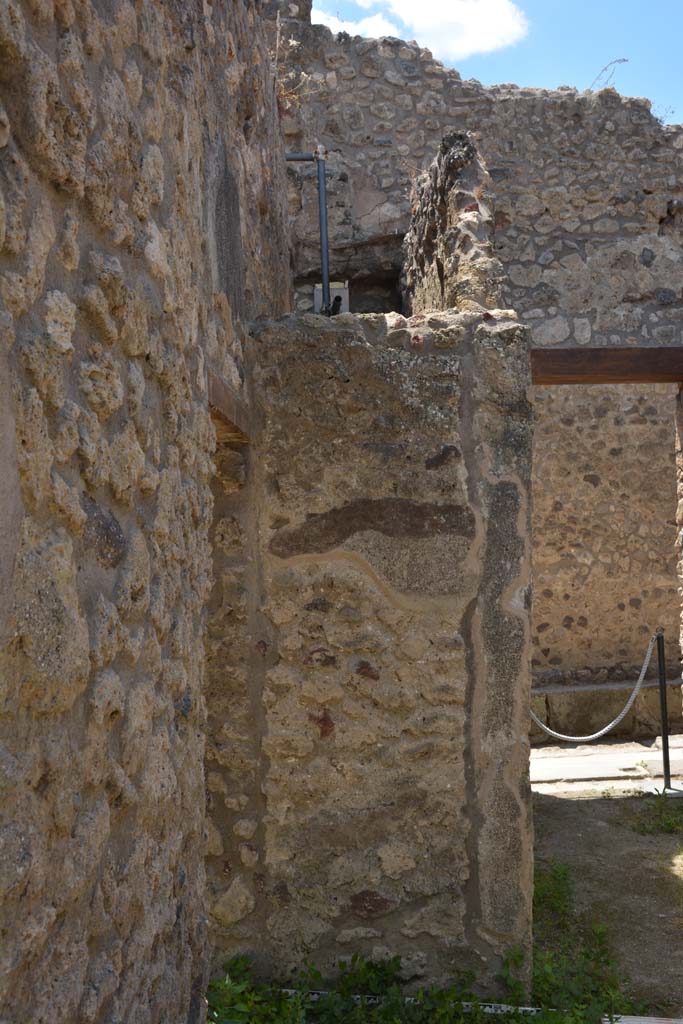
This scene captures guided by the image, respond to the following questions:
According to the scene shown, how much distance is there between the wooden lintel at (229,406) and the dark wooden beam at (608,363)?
184cm

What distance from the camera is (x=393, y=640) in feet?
10.6

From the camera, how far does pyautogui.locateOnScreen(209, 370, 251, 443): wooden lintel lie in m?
2.55

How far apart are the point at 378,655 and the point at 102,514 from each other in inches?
75.3

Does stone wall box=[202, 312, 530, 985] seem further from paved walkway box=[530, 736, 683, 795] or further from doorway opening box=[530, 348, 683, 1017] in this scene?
doorway opening box=[530, 348, 683, 1017]

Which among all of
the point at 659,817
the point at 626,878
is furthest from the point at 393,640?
the point at 659,817

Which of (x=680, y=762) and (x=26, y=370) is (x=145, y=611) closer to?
(x=26, y=370)

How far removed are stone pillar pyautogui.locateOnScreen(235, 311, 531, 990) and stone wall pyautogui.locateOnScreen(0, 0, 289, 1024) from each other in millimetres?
1023

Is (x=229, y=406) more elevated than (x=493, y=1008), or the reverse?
(x=229, y=406)

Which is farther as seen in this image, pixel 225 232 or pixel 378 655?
pixel 378 655

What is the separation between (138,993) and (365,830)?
1.73 m

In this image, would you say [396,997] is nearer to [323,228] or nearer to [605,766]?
[605,766]

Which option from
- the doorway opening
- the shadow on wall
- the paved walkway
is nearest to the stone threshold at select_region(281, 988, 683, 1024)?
the shadow on wall

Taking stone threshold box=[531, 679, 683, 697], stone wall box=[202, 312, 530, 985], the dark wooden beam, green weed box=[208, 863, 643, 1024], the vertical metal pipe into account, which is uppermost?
the vertical metal pipe

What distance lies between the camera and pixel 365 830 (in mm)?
3201
